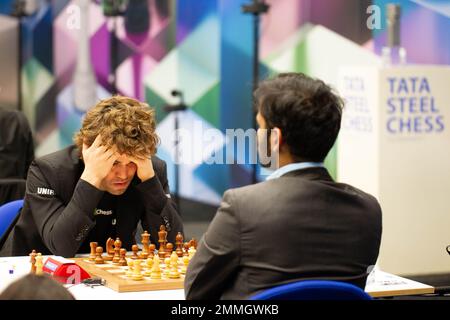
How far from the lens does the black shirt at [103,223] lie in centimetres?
381

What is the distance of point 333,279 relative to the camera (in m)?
2.57

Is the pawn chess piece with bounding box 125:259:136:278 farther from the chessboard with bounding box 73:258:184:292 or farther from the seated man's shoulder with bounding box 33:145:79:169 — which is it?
the seated man's shoulder with bounding box 33:145:79:169

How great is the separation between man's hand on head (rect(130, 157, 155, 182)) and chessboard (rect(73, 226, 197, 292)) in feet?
0.75

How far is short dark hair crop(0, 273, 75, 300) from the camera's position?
1.87 m

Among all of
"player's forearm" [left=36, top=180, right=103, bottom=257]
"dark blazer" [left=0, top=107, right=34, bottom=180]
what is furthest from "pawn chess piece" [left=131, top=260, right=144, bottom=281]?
"dark blazer" [left=0, top=107, right=34, bottom=180]

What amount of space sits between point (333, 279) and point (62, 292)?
92cm

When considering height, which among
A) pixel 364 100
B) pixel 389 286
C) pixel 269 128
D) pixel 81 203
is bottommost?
pixel 389 286

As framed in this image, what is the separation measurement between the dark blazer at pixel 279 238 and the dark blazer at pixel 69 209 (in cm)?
114

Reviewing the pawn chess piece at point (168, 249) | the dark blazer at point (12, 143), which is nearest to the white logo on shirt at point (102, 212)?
the pawn chess piece at point (168, 249)

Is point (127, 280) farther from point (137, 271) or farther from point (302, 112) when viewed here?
point (302, 112)

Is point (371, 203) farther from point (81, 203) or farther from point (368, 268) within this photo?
point (81, 203)

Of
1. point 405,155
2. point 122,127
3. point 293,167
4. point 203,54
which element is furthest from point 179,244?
point 203,54
